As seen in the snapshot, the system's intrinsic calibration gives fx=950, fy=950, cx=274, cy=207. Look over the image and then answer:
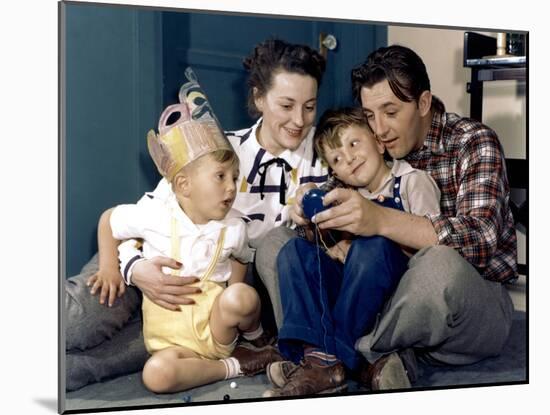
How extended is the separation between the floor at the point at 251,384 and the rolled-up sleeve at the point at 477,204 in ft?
1.03

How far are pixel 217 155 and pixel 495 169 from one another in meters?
0.86

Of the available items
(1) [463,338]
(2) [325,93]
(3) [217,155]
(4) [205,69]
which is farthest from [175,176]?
(1) [463,338]

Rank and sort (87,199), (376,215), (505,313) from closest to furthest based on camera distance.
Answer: (87,199), (376,215), (505,313)

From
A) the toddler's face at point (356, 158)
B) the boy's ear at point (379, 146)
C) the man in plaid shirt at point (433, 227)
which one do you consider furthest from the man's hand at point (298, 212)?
the boy's ear at point (379, 146)

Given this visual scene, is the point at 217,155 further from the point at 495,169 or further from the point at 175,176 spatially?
the point at 495,169

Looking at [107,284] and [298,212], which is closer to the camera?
[107,284]

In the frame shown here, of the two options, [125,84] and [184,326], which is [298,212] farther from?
[125,84]

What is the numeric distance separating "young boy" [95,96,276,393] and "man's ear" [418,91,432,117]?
23.9 inches

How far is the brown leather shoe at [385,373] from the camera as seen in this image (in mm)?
2752

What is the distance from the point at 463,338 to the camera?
280 cm

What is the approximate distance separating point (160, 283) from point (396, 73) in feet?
3.06

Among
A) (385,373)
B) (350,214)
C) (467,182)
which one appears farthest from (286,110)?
(385,373)

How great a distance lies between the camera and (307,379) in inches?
107

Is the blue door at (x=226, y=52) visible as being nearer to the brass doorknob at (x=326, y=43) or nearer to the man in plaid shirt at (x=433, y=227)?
the brass doorknob at (x=326, y=43)
